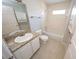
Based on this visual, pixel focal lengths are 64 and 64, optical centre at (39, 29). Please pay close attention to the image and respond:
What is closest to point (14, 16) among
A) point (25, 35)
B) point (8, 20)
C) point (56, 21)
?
point (8, 20)

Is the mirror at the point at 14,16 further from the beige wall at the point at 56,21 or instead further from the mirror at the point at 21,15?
the beige wall at the point at 56,21

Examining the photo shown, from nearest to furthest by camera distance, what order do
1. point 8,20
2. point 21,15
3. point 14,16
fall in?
1. point 8,20
2. point 14,16
3. point 21,15

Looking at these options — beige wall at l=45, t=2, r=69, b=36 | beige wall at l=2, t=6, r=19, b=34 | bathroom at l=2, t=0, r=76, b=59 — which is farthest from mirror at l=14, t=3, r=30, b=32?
beige wall at l=45, t=2, r=69, b=36

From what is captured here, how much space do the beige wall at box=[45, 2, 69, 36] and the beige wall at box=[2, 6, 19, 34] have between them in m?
2.67

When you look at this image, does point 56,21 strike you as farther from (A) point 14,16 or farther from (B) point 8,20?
(B) point 8,20

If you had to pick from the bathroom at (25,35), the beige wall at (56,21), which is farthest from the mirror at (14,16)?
the beige wall at (56,21)

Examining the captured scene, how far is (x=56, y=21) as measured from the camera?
154 inches

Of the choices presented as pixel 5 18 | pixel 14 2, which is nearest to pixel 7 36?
pixel 5 18

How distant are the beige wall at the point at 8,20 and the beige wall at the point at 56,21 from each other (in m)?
2.67

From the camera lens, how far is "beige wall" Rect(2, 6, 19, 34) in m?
1.59

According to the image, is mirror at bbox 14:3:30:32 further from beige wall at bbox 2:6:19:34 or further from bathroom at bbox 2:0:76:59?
beige wall at bbox 2:6:19:34

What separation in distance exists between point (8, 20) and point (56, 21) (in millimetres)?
2905

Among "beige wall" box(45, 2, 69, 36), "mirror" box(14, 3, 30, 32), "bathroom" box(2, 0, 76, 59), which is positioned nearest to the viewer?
"bathroom" box(2, 0, 76, 59)

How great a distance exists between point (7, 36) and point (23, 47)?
534mm
